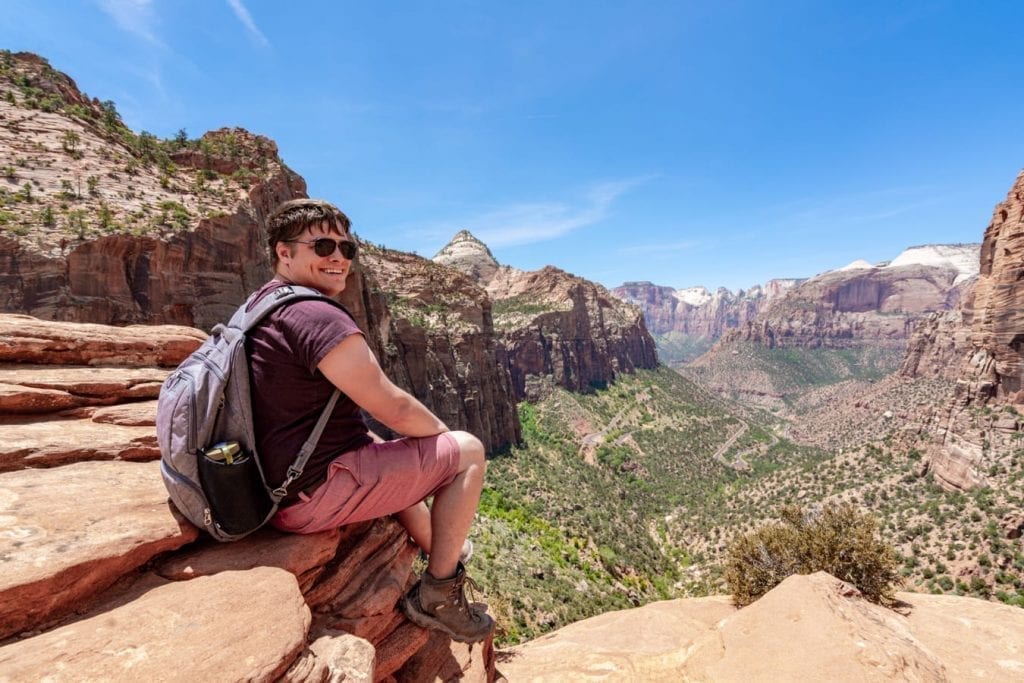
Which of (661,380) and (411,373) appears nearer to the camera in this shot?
(411,373)

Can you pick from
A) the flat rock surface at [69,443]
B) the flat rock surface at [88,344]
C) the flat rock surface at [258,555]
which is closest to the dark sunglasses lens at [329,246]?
the flat rock surface at [258,555]

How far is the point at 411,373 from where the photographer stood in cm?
5656

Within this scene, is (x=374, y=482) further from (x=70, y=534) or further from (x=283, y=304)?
(x=70, y=534)

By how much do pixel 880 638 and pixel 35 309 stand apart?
29.0 meters

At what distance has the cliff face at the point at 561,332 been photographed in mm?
110812

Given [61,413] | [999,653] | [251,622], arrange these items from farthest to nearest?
[999,653] < [61,413] < [251,622]

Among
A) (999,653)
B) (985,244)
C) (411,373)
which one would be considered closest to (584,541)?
(411,373)

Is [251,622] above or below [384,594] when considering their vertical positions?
above

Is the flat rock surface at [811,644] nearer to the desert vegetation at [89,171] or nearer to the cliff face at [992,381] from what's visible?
the desert vegetation at [89,171]

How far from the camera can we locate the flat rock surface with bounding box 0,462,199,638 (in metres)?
3.29

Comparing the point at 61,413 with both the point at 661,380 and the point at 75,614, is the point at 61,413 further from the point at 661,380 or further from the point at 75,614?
the point at 661,380

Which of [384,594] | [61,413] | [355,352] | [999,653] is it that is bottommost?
[999,653]

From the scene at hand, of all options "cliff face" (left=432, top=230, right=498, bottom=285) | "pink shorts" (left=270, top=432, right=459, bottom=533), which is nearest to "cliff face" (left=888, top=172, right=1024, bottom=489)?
"pink shorts" (left=270, top=432, right=459, bottom=533)

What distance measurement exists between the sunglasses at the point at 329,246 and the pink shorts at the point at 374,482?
1.98 metres
